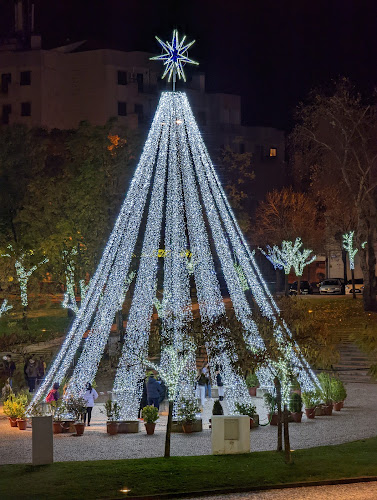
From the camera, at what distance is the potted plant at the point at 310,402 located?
23.4 metres

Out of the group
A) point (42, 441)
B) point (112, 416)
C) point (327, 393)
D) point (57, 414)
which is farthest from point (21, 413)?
point (327, 393)

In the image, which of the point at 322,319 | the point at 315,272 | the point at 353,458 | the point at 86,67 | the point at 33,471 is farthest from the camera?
the point at 315,272

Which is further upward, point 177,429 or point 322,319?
point 322,319

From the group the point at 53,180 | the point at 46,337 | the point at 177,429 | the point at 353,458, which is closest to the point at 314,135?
the point at 53,180

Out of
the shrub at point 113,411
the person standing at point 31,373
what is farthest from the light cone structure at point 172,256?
the person standing at point 31,373

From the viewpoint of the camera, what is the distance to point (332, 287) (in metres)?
62.3

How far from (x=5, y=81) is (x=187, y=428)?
192 ft

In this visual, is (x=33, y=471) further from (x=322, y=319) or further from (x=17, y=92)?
(x=17, y=92)

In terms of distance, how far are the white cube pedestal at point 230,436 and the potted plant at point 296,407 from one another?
5.11 metres

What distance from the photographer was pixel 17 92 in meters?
73.6

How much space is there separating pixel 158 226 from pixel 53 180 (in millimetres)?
23143

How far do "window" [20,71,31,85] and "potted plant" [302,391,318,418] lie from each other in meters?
54.4

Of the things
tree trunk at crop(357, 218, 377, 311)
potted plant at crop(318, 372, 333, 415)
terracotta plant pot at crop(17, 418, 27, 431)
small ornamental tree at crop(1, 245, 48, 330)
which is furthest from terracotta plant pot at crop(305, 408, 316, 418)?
small ornamental tree at crop(1, 245, 48, 330)

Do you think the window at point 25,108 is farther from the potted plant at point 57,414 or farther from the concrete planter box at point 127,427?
the concrete planter box at point 127,427
